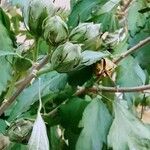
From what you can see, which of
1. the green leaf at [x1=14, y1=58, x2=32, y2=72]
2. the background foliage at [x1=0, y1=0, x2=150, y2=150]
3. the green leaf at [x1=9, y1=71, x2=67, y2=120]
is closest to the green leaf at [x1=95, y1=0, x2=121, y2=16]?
the background foliage at [x1=0, y1=0, x2=150, y2=150]

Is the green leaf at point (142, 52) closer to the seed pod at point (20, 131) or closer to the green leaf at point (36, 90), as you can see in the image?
the green leaf at point (36, 90)

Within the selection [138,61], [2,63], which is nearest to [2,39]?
[2,63]

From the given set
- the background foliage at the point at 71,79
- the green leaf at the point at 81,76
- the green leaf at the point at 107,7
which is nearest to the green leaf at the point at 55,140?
the background foliage at the point at 71,79

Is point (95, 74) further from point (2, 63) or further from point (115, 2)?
point (115, 2)

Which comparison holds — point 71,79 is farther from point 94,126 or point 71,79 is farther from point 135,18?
point 135,18

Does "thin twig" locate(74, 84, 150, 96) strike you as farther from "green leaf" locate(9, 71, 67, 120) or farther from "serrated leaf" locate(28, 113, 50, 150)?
"serrated leaf" locate(28, 113, 50, 150)
